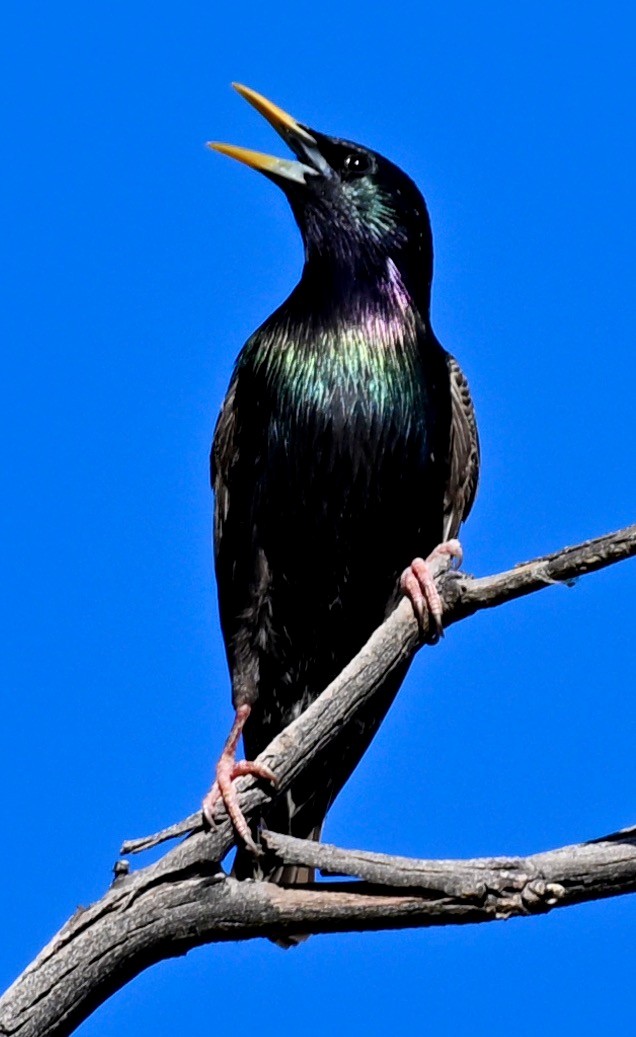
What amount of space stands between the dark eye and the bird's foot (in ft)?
6.08

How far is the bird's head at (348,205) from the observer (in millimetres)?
6715

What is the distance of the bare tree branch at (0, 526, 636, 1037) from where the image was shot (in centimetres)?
440

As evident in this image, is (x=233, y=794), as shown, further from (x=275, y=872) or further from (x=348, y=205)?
(x=348, y=205)

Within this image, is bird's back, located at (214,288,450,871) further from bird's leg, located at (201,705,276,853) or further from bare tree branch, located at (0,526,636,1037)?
bare tree branch, located at (0,526,636,1037)

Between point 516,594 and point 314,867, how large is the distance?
93 cm

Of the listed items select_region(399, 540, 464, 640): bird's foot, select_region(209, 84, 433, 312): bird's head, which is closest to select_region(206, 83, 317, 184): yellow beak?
select_region(209, 84, 433, 312): bird's head

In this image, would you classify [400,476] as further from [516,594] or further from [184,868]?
[184,868]

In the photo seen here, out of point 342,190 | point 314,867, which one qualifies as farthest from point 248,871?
point 342,190

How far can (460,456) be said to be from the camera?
672cm

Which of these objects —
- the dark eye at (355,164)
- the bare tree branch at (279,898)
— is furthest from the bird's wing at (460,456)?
the bare tree branch at (279,898)

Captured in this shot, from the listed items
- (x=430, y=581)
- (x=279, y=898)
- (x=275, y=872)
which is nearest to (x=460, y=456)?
(x=430, y=581)

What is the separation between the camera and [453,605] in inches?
196

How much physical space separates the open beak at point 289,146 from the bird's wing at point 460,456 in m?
0.93

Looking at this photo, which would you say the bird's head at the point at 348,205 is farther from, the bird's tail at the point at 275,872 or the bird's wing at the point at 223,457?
the bird's tail at the point at 275,872
